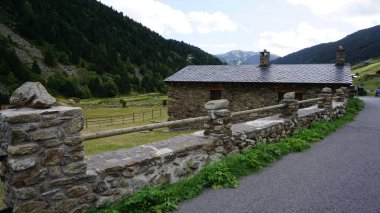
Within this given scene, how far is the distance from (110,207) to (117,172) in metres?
0.52

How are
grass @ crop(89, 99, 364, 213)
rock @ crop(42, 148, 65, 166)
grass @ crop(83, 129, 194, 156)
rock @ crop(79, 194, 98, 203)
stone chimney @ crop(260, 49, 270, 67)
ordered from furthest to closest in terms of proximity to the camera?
stone chimney @ crop(260, 49, 270, 67)
grass @ crop(83, 129, 194, 156)
grass @ crop(89, 99, 364, 213)
rock @ crop(79, 194, 98, 203)
rock @ crop(42, 148, 65, 166)

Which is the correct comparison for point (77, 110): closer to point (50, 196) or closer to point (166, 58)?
point (50, 196)

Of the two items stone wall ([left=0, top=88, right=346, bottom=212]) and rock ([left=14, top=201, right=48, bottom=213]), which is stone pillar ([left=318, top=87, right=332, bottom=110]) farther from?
rock ([left=14, top=201, right=48, bottom=213])

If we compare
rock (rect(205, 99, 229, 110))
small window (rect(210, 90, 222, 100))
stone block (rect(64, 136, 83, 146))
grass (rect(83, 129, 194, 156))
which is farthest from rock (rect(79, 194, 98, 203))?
small window (rect(210, 90, 222, 100))

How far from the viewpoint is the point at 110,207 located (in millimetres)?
4688

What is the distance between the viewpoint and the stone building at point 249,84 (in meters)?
23.2

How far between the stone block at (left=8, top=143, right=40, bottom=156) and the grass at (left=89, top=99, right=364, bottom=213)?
131 centimetres

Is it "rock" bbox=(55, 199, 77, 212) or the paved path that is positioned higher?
"rock" bbox=(55, 199, 77, 212)

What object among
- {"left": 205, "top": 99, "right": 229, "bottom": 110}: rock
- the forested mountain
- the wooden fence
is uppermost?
the forested mountain

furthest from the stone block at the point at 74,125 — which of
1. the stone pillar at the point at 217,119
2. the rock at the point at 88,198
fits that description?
the stone pillar at the point at 217,119

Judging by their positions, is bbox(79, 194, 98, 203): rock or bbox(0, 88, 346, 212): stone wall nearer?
bbox(0, 88, 346, 212): stone wall

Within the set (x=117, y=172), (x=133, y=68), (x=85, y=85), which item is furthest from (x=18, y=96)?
(x=133, y=68)

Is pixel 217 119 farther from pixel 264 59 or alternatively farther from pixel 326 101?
pixel 264 59

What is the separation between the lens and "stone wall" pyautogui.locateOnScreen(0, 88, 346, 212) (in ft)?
12.9
